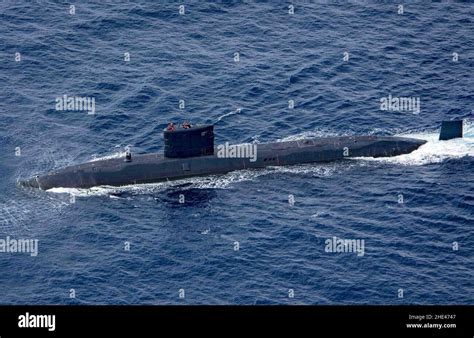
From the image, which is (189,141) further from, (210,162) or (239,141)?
(239,141)

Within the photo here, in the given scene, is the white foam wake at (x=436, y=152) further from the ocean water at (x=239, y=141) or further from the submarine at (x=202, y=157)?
the submarine at (x=202, y=157)

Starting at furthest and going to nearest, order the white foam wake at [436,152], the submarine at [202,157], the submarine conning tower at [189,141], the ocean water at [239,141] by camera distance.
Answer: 1. the white foam wake at [436,152]
2. the submarine conning tower at [189,141]
3. the submarine at [202,157]
4. the ocean water at [239,141]

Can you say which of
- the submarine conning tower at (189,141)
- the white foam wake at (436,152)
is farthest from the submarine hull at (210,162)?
the white foam wake at (436,152)

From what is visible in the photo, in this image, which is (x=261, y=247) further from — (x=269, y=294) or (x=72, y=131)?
(x=72, y=131)

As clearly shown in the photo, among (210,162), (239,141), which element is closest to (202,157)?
(210,162)

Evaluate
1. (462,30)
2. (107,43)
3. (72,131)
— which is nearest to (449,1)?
(462,30)

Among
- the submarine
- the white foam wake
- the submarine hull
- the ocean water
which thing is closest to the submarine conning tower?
the submarine

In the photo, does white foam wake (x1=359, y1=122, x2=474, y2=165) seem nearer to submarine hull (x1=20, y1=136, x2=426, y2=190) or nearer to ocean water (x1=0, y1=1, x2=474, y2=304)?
ocean water (x1=0, y1=1, x2=474, y2=304)
